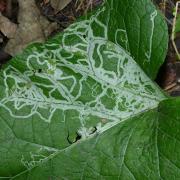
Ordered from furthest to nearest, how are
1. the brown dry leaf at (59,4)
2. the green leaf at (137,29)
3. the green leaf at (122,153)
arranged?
1. the brown dry leaf at (59,4)
2. the green leaf at (137,29)
3. the green leaf at (122,153)

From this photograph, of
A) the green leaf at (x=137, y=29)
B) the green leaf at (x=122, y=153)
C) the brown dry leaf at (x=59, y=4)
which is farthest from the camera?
the brown dry leaf at (x=59, y=4)

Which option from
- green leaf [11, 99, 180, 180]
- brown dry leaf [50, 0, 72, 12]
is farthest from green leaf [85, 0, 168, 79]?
brown dry leaf [50, 0, 72, 12]

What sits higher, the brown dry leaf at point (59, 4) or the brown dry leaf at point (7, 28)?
the brown dry leaf at point (59, 4)

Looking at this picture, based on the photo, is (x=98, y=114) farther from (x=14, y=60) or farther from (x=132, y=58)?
(x=14, y=60)

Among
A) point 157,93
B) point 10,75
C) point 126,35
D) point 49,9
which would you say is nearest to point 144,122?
point 157,93

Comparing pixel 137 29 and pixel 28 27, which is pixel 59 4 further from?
pixel 137 29

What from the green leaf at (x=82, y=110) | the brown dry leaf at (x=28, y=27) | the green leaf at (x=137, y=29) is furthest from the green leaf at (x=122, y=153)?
the brown dry leaf at (x=28, y=27)

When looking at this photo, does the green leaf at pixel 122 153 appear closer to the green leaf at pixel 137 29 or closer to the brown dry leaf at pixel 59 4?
the green leaf at pixel 137 29

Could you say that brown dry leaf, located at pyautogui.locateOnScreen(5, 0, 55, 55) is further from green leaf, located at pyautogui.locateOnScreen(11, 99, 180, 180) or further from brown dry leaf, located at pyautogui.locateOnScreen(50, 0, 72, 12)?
green leaf, located at pyautogui.locateOnScreen(11, 99, 180, 180)
